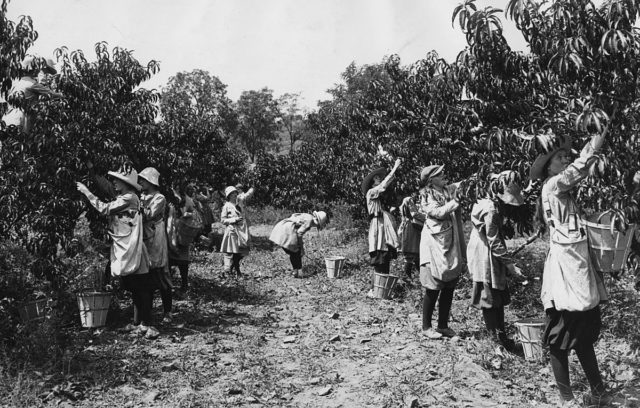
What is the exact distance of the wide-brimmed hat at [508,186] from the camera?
4836 millimetres

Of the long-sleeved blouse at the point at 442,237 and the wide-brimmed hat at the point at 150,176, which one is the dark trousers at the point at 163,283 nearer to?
the wide-brimmed hat at the point at 150,176

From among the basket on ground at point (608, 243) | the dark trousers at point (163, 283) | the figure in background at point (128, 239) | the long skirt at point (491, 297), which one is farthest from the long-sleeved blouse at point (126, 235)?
the basket on ground at point (608, 243)

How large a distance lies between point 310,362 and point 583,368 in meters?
2.76

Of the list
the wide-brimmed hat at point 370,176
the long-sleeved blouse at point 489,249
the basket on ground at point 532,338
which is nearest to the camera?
the basket on ground at point 532,338

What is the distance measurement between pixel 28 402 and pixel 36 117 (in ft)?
10.5

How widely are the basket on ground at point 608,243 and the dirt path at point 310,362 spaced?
1166 mm

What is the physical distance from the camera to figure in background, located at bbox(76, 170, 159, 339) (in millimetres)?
6465

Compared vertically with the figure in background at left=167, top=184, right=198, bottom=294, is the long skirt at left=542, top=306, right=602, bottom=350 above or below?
below

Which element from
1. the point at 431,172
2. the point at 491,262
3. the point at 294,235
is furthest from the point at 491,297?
the point at 294,235

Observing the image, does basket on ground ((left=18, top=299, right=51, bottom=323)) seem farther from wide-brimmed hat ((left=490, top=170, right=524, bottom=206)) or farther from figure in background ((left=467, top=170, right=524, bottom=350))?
wide-brimmed hat ((left=490, top=170, right=524, bottom=206))

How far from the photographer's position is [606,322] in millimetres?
6656

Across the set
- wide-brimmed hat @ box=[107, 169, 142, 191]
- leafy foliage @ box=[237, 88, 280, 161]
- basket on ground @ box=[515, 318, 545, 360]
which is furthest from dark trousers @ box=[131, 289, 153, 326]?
leafy foliage @ box=[237, 88, 280, 161]

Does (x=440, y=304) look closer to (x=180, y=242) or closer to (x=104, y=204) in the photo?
(x=104, y=204)

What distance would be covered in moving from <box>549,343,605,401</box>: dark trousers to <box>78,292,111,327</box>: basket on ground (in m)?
5.02
